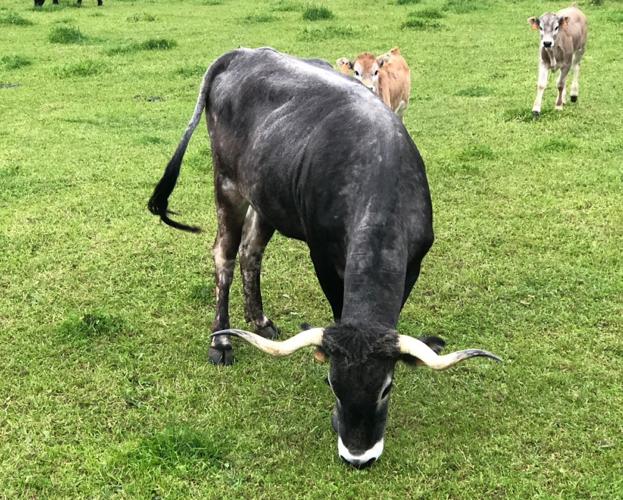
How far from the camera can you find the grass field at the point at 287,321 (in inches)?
151

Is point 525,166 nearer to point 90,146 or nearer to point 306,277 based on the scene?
point 306,277

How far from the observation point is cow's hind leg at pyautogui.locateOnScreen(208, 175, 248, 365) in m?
4.81

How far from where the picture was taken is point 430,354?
10.3 feet

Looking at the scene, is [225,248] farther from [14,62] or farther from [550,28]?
[14,62]

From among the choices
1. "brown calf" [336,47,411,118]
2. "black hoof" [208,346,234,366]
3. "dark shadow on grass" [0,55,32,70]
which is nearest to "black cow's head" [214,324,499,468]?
"black hoof" [208,346,234,366]

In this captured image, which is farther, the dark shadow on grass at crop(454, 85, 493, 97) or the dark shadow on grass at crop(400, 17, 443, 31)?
the dark shadow on grass at crop(400, 17, 443, 31)

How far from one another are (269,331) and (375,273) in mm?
1803

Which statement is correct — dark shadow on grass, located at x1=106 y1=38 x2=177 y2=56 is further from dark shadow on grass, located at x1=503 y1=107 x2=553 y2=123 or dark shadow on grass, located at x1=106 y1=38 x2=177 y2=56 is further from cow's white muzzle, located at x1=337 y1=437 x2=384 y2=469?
cow's white muzzle, located at x1=337 y1=437 x2=384 y2=469

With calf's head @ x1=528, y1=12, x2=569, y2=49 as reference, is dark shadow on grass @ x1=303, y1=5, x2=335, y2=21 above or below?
below

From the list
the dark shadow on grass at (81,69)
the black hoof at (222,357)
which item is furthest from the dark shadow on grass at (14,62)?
the black hoof at (222,357)

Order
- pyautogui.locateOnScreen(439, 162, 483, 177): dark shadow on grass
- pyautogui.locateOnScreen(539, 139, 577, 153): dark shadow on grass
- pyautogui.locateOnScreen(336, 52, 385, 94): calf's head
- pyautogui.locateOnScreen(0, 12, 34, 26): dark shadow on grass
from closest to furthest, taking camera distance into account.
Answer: pyautogui.locateOnScreen(439, 162, 483, 177): dark shadow on grass → pyautogui.locateOnScreen(539, 139, 577, 153): dark shadow on grass → pyautogui.locateOnScreen(336, 52, 385, 94): calf's head → pyautogui.locateOnScreen(0, 12, 34, 26): dark shadow on grass

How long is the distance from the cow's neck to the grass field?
916 millimetres

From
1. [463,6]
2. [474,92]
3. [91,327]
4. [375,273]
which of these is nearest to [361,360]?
[375,273]

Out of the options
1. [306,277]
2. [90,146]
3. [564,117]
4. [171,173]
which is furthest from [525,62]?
[171,173]
